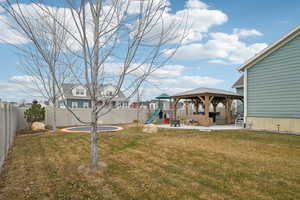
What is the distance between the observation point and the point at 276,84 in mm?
9992

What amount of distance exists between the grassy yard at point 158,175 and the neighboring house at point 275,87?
182 inches

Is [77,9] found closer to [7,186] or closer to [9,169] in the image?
[7,186]

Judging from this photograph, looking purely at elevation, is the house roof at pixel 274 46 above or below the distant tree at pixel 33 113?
above

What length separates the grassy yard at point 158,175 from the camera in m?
→ 2.99

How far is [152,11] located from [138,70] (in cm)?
118

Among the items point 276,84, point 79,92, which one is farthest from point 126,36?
point 79,92

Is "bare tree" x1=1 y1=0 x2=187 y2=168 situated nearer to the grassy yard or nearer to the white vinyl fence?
the grassy yard

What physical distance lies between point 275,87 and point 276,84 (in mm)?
167

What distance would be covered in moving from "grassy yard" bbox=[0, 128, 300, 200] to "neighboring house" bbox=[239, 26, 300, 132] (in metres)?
4.61

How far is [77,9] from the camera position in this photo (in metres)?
3.51

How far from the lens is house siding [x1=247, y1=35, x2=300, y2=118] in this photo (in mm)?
9297

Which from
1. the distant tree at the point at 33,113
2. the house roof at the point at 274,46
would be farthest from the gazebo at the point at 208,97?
the distant tree at the point at 33,113

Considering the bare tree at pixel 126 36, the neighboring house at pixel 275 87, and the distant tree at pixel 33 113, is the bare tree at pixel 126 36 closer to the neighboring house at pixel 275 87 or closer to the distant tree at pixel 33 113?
the neighboring house at pixel 275 87

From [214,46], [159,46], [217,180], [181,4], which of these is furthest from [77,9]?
[214,46]
